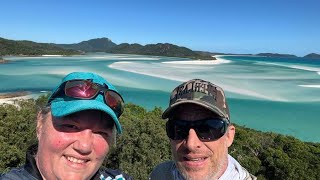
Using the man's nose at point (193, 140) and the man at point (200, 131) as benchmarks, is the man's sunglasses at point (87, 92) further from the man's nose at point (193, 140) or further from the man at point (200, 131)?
the man's nose at point (193, 140)

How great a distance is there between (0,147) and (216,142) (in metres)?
7.94

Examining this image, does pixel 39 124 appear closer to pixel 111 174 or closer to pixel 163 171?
pixel 111 174

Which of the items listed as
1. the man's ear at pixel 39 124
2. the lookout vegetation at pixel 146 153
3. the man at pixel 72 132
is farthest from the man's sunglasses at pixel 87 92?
the lookout vegetation at pixel 146 153

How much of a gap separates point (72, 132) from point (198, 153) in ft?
2.73

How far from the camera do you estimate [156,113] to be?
63.1 feet

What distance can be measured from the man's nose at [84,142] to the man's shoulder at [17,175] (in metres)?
0.25

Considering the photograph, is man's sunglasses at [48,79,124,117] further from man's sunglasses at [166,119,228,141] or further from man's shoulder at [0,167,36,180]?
man's sunglasses at [166,119,228,141]

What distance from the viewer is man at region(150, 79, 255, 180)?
216 cm

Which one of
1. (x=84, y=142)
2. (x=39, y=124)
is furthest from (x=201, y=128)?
(x=39, y=124)

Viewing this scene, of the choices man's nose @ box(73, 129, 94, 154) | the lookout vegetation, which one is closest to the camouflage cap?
man's nose @ box(73, 129, 94, 154)

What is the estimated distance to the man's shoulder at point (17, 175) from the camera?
1666 mm

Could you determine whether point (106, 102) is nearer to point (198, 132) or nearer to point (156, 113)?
point (198, 132)

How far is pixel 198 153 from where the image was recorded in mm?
2238

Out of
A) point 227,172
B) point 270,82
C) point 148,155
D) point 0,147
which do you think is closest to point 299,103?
point 270,82
